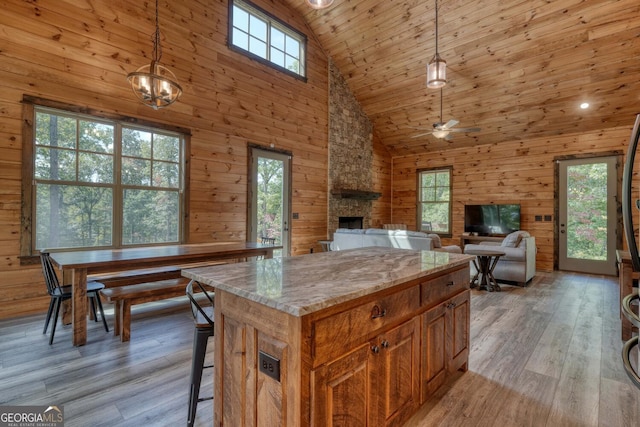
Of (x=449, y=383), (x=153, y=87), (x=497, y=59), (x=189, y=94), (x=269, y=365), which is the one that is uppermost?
(x=497, y=59)

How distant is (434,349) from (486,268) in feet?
11.6

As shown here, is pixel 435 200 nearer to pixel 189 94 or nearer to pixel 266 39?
pixel 266 39

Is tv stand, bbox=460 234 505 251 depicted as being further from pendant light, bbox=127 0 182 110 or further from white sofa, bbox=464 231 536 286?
pendant light, bbox=127 0 182 110

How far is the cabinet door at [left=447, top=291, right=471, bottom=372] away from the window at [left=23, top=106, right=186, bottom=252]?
4.07 metres

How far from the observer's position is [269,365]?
4.00ft

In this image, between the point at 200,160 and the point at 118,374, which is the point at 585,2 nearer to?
the point at 200,160

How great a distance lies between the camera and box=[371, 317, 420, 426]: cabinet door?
1497 millimetres

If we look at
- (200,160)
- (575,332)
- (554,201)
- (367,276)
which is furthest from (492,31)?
(367,276)

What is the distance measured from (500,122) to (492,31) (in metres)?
Result: 2.15

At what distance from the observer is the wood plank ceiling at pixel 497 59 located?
477 centimetres

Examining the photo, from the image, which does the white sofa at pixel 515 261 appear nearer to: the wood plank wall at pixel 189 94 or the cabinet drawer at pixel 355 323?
the wood plank wall at pixel 189 94

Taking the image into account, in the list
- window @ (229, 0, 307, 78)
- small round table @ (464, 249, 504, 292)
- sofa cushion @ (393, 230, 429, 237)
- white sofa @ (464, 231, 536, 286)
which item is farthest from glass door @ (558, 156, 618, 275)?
window @ (229, 0, 307, 78)

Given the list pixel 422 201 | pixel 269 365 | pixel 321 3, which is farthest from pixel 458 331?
pixel 422 201

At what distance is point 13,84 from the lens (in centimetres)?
342
